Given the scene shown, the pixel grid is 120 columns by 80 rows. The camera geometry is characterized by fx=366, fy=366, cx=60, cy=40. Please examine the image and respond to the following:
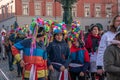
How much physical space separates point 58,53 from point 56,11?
53.0m

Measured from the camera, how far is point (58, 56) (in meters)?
7.63

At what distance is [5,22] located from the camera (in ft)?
216

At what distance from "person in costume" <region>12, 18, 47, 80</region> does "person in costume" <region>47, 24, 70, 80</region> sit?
0.41 meters

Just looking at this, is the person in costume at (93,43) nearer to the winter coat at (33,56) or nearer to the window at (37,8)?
the winter coat at (33,56)

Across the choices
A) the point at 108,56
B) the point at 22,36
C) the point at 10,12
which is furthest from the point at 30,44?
the point at 10,12

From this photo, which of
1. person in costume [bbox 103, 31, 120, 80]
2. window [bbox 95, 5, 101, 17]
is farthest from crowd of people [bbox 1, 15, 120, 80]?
window [bbox 95, 5, 101, 17]

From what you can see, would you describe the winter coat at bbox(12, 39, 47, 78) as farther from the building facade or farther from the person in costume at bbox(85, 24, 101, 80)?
the building facade

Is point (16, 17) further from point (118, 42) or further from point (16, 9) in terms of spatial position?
point (118, 42)

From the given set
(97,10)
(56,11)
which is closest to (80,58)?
(56,11)

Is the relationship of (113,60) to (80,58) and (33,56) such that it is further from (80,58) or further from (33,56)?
(80,58)

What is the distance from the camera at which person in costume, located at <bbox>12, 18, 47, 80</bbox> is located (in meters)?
7.08

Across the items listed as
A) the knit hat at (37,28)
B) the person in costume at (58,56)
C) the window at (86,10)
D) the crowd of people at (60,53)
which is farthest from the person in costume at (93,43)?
the window at (86,10)

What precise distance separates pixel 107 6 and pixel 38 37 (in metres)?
57.3

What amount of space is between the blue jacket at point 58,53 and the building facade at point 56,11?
4975 centimetres
